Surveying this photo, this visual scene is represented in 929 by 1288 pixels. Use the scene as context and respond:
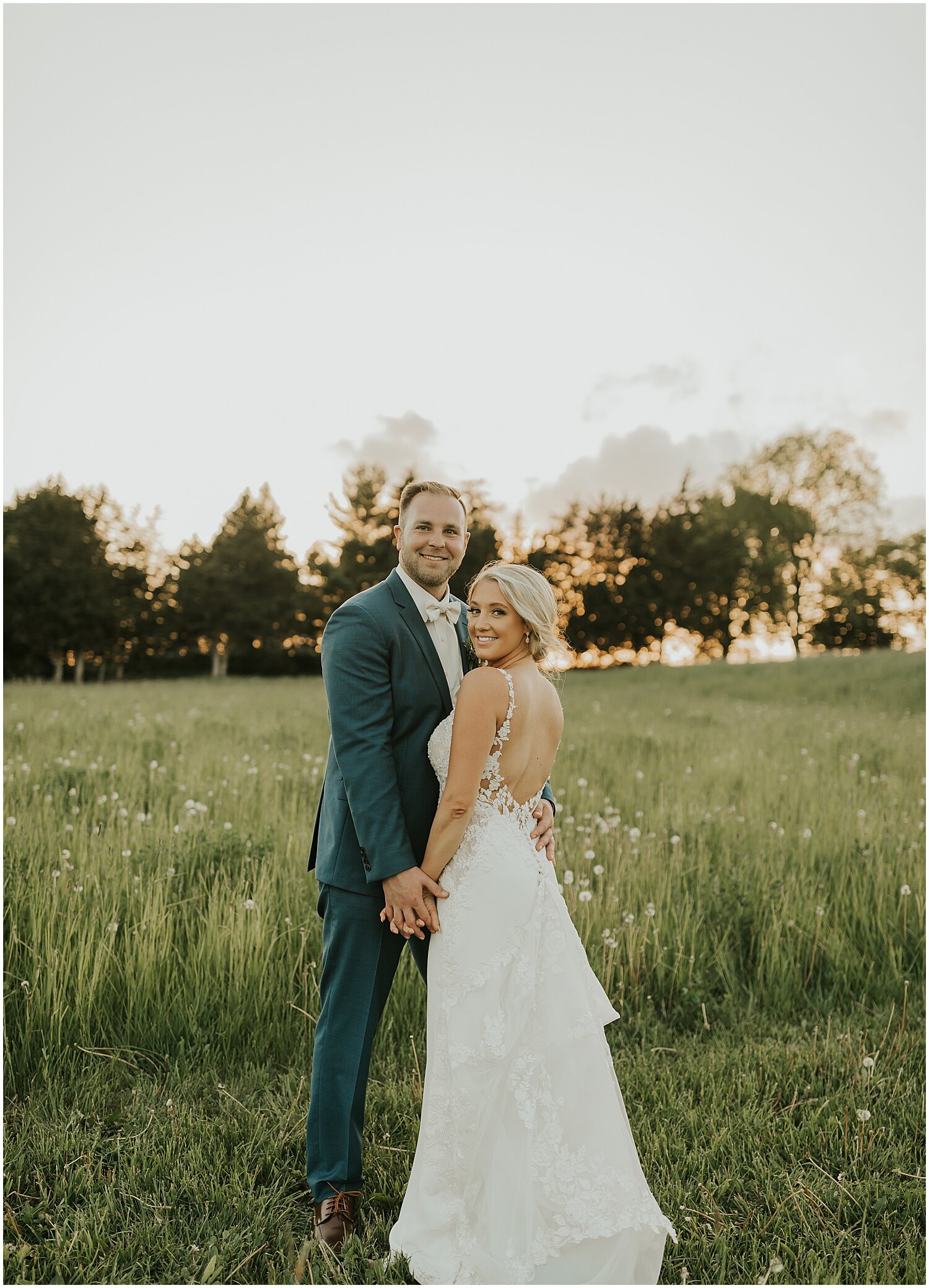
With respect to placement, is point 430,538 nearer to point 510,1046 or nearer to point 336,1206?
point 510,1046

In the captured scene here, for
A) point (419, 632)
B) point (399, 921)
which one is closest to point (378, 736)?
point (419, 632)

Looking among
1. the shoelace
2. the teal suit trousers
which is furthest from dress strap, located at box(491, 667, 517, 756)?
the shoelace

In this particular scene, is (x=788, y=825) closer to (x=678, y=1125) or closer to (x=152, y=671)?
(x=678, y=1125)

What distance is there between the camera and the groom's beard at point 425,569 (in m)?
3.85

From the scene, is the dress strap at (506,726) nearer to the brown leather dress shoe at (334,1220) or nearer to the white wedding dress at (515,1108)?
the white wedding dress at (515,1108)

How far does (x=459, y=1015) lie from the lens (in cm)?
331

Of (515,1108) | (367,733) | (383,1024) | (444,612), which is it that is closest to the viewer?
(515,1108)

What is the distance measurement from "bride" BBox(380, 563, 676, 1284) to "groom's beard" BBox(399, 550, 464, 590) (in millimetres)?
306

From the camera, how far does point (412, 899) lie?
3.44 m

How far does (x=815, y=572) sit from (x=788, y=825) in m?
47.8

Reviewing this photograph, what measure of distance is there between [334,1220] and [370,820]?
5.58 feet

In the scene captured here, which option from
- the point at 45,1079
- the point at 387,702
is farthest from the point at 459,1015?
the point at 45,1079

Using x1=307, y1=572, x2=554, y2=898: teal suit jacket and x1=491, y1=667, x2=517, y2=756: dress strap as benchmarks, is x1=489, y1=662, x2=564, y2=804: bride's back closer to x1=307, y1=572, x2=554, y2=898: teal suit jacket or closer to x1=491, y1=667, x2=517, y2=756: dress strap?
x1=491, y1=667, x2=517, y2=756: dress strap

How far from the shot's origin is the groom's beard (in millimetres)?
3848
